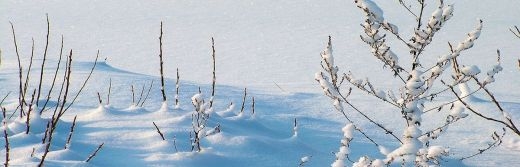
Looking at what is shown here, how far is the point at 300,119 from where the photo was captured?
4520mm

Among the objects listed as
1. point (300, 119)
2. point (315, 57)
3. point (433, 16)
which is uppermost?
point (315, 57)

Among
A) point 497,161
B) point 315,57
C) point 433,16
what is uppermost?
point 315,57

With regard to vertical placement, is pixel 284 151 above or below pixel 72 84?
below

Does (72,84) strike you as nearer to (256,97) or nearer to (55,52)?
(256,97)

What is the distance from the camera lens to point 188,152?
2.88 meters

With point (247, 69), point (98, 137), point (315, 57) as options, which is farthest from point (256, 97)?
point (315, 57)

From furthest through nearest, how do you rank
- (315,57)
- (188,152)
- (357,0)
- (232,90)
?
(315,57)
(232,90)
(188,152)
(357,0)

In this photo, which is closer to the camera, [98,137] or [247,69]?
[98,137]

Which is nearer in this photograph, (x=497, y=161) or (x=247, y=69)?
(x=497, y=161)

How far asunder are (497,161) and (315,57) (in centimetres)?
1344

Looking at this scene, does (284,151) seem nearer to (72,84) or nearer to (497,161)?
(497,161)

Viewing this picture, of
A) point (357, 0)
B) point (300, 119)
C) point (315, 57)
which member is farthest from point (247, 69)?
point (357, 0)

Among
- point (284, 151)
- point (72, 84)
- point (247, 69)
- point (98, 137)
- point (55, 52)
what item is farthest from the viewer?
point (55, 52)

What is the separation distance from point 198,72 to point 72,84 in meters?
10.6
